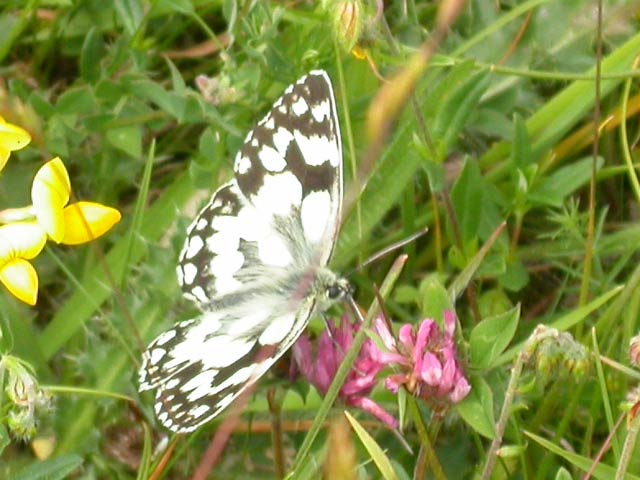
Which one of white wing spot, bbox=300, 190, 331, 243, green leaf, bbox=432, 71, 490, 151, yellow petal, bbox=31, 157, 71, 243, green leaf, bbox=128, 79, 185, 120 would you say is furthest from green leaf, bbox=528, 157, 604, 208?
yellow petal, bbox=31, 157, 71, 243

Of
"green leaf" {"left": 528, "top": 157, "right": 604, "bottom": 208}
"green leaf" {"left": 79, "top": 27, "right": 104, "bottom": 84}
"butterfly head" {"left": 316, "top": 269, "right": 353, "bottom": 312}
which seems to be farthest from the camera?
"green leaf" {"left": 79, "top": 27, "right": 104, "bottom": 84}

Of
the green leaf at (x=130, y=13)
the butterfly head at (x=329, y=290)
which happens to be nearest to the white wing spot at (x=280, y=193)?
the butterfly head at (x=329, y=290)

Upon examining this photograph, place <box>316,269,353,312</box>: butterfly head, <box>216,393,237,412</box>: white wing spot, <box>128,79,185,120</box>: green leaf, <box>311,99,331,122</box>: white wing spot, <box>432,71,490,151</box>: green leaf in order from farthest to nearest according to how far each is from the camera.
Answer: <box>128,79,185,120</box>: green leaf
<box>432,71,490,151</box>: green leaf
<box>311,99,331,122</box>: white wing spot
<box>316,269,353,312</box>: butterfly head
<box>216,393,237,412</box>: white wing spot

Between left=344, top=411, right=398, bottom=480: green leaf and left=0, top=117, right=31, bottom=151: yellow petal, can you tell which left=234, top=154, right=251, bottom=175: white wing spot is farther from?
left=344, top=411, right=398, bottom=480: green leaf

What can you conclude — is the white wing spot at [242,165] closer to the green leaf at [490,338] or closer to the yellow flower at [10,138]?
the yellow flower at [10,138]

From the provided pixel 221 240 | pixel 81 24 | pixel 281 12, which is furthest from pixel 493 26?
pixel 81 24

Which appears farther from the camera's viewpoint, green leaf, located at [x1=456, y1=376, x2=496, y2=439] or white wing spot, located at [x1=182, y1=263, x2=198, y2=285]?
white wing spot, located at [x1=182, y1=263, x2=198, y2=285]

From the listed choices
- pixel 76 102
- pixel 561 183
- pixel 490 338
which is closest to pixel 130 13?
pixel 76 102
